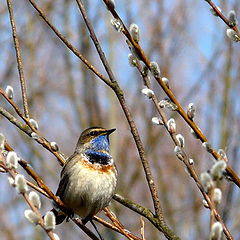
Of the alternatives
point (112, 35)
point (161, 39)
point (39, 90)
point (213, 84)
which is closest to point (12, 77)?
point (39, 90)

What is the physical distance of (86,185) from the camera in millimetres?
3896

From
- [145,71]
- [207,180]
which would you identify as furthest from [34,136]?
[207,180]

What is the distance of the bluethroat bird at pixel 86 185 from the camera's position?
3.86 metres

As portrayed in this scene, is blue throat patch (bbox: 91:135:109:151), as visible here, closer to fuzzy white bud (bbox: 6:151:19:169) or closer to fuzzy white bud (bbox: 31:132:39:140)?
fuzzy white bud (bbox: 31:132:39:140)

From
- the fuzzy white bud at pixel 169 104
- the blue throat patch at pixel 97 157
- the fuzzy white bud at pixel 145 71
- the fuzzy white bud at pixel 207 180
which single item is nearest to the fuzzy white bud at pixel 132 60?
the fuzzy white bud at pixel 145 71

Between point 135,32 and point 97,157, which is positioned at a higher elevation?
point 135,32

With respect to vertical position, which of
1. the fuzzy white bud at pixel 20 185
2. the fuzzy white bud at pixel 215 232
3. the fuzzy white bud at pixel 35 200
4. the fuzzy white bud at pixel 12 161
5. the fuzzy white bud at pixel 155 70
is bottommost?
the fuzzy white bud at pixel 215 232

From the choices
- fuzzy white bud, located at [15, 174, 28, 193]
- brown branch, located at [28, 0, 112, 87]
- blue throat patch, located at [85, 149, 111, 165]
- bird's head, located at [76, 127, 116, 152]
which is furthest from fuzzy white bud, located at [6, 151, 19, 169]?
bird's head, located at [76, 127, 116, 152]

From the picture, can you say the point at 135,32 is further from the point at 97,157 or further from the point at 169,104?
the point at 97,157

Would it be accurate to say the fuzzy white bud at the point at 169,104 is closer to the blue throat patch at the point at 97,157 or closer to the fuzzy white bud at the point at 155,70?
the fuzzy white bud at the point at 155,70

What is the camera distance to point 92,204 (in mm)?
3875

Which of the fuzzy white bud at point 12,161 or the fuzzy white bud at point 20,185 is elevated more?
the fuzzy white bud at point 12,161

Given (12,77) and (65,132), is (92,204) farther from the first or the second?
(65,132)

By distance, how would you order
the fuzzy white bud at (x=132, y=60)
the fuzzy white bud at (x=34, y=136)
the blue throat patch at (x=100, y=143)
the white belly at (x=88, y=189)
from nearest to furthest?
1. the fuzzy white bud at (x=132, y=60)
2. the fuzzy white bud at (x=34, y=136)
3. the white belly at (x=88, y=189)
4. the blue throat patch at (x=100, y=143)
